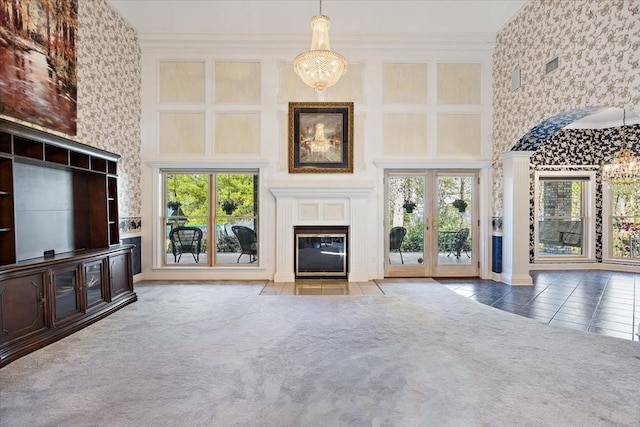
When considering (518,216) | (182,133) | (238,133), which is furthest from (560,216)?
(182,133)

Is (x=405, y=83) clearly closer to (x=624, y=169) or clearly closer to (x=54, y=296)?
(x=624, y=169)

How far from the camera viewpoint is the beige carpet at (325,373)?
6.98ft

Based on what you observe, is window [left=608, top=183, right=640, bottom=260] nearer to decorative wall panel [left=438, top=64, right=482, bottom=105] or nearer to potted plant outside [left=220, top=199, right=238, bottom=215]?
decorative wall panel [left=438, top=64, right=482, bottom=105]

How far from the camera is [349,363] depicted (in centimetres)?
285

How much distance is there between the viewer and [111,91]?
5316mm

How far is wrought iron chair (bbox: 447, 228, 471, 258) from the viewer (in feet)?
21.4

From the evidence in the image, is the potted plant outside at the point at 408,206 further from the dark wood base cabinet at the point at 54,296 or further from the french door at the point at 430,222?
the dark wood base cabinet at the point at 54,296

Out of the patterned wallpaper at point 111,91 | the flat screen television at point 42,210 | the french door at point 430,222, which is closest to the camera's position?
the flat screen television at point 42,210

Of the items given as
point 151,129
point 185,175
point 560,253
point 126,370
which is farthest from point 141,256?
point 560,253

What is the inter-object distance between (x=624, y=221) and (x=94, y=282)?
9980mm

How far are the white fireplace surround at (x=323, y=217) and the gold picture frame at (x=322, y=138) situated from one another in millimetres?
328

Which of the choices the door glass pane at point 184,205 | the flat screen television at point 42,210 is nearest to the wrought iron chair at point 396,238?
the door glass pane at point 184,205

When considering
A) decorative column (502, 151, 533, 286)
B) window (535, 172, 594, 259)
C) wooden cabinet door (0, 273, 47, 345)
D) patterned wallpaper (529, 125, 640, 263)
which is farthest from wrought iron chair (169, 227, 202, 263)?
window (535, 172, 594, 259)

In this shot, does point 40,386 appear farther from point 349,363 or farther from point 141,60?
point 141,60
